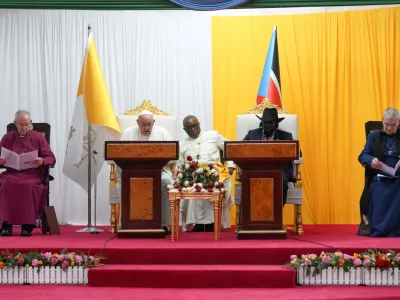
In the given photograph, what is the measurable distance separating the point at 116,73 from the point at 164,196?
2.65m

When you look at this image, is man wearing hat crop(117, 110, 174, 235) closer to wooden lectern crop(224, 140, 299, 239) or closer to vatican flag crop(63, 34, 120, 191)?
vatican flag crop(63, 34, 120, 191)

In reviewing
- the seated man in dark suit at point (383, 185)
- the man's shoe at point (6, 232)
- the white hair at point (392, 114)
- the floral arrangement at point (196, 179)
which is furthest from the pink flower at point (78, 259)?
the white hair at point (392, 114)

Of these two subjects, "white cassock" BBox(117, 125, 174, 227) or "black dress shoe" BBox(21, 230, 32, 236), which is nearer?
"black dress shoe" BBox(21, 230, 32, 236)

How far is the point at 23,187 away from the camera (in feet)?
25.7

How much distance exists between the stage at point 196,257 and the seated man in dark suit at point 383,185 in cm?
38

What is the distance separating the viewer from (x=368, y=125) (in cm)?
855

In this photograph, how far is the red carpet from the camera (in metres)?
5.34

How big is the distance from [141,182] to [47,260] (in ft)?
4.90

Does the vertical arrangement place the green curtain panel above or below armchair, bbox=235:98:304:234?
above

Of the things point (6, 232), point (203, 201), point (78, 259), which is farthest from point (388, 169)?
point (6, 232)

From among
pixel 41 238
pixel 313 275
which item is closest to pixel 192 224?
pixel 41 238

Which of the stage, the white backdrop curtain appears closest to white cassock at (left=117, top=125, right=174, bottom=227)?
the stage

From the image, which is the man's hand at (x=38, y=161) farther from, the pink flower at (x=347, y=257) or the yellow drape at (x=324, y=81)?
the pink flower at (x=347, y=257)

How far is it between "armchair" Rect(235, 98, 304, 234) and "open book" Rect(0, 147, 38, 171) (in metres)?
2.16
